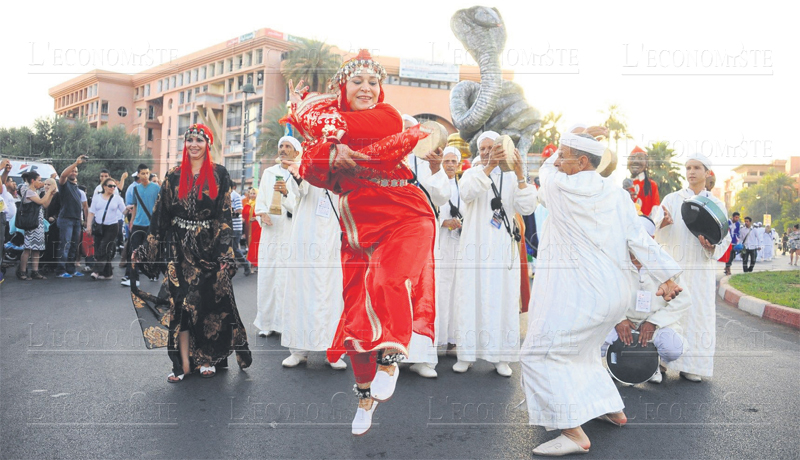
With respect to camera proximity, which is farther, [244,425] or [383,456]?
[244,425]

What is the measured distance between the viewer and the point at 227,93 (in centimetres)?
5447

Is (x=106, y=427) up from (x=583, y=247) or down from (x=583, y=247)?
down

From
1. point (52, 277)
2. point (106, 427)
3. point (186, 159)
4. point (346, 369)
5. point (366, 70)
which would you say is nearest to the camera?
point (106, 427)

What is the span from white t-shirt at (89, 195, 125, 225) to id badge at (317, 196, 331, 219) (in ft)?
22.6

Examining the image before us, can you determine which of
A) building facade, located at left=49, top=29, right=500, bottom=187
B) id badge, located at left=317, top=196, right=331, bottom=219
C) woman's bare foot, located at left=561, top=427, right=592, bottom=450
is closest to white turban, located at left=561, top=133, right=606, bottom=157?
woman's bare foot, located at left=561, top=427, right=592, bottom=450

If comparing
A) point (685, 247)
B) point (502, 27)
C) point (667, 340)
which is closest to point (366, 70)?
point (667, 340)

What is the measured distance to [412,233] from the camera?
350 cm

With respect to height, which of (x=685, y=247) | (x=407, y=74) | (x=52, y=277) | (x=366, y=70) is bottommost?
(x=52, y=277)

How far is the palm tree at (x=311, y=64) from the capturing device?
1626 inches

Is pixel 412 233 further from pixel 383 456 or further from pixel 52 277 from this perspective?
pixel 52 277

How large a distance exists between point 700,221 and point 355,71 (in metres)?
3.28

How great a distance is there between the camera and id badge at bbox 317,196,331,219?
5.57 metres

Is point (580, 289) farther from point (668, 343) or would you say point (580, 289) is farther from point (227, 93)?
point (227, 93)

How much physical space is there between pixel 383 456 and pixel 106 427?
63.5 inches
